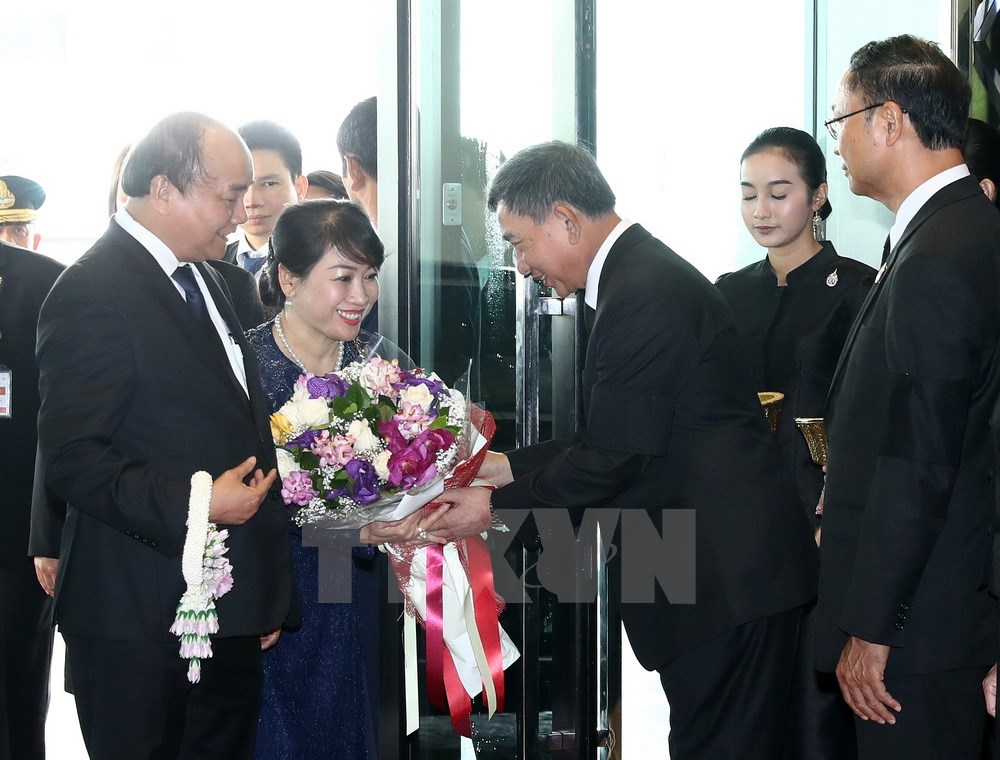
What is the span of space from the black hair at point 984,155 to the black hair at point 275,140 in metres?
1.96

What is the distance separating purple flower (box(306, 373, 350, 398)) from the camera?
2242mm

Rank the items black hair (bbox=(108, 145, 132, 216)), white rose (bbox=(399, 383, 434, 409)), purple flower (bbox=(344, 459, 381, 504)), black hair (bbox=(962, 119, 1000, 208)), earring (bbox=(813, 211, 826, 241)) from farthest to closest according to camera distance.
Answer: earring (bbox=(813, 211, 826, 241)) → black hair (bbox=(108, 145, 132, 216)) → black hair (bbox=(962, 119, 1000, 208)) → white rose (bbox=(399, 383, 434, 409)) → purple flower (bbox=(344, 459, 381, 504))

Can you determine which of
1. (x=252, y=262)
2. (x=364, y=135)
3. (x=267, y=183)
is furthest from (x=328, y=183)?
(x=364, y=135)

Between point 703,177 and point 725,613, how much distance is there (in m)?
2.12

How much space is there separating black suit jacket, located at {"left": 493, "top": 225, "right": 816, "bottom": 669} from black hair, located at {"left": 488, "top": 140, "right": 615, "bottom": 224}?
161 millimetres

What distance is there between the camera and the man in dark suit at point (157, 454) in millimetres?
1910

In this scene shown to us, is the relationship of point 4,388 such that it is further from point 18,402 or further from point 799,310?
point 799,310

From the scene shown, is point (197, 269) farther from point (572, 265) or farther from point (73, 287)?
point (572, 265)

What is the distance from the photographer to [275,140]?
142 inches

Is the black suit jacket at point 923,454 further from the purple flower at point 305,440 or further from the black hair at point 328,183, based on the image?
the black hair at point 328,183

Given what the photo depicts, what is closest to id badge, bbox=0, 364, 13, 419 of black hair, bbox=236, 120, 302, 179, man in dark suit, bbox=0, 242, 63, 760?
man in dark suit, bbox=0, 242, 63, 760

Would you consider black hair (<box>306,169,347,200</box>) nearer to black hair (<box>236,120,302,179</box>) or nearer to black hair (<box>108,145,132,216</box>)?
black hair (<box>236,120,302,179</box>)

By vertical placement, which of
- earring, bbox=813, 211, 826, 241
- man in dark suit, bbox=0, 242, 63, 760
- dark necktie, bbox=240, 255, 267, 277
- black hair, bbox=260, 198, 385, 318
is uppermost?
earring, bbox=813, 211, 826, 241

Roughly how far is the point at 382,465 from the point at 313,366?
1.40 feet
